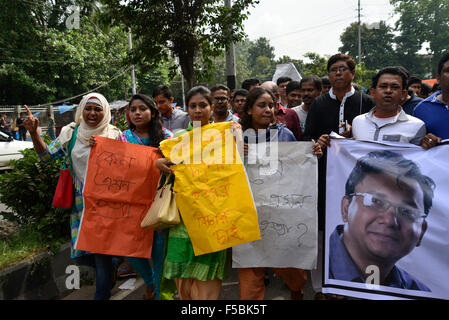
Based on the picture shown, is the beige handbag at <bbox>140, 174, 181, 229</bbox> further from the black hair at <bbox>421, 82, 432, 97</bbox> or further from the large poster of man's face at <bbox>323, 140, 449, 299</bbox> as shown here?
the black hair at <bbox>421, 82, 432, 97</bbox>

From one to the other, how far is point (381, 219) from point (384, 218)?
0.02 m

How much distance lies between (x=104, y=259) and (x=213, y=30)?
4827 millimetres

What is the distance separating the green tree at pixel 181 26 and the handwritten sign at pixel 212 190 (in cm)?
392

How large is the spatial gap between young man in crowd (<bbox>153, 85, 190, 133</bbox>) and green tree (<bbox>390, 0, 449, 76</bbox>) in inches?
2076

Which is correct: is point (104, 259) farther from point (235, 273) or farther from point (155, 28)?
point (155, 28)

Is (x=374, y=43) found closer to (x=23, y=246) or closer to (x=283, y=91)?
(x=283, y=91)

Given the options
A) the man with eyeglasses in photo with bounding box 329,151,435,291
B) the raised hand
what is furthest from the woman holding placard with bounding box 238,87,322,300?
the raised hand

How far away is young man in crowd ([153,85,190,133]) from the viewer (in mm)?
4039

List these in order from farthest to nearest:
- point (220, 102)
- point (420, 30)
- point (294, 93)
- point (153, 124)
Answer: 1. point (420, 30)
2. point (294, 93)
3. point (220, 102)
4. point (153, 124)

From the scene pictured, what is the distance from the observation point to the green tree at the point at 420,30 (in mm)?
47312

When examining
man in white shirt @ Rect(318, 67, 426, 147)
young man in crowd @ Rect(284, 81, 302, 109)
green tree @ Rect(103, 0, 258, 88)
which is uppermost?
green tree @ Rect(103, 0, 258, 88)

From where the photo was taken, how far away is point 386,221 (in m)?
2.45

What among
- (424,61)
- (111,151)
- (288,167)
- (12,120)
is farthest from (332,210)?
(424,61)

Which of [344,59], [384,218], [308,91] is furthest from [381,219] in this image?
[308,91]
